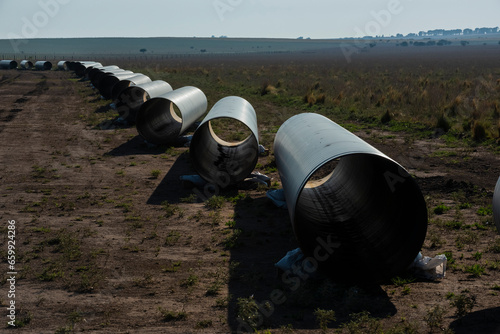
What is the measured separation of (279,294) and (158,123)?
14016mm

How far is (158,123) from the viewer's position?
1995 centimetres

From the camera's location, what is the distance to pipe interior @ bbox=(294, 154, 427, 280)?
7254mm

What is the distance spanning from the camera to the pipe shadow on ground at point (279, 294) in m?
6.55

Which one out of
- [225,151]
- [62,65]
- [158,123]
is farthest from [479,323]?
[62,65]

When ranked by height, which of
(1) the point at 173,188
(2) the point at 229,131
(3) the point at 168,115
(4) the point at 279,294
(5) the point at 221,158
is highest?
(3) the point at 168,115

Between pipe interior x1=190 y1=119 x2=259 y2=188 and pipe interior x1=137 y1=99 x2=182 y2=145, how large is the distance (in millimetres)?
4255

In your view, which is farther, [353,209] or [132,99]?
[132,99]

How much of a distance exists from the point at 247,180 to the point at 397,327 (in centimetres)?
742

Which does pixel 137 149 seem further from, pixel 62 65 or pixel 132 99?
pixel 62 65

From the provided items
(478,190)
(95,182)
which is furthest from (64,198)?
(478,190)

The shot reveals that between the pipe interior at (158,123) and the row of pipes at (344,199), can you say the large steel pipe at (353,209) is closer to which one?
the row of pipes at (344,199)

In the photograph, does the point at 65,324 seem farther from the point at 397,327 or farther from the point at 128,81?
the point at 128,81
